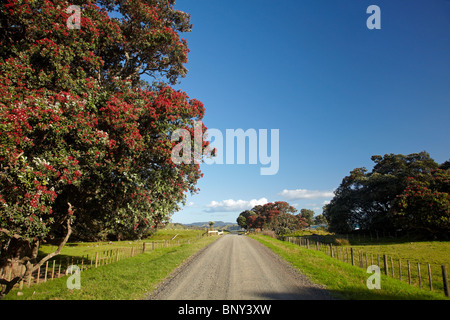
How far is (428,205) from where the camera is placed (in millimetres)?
35219

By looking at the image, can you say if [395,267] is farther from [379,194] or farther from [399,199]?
[379,194]

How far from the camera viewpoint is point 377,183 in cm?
4778

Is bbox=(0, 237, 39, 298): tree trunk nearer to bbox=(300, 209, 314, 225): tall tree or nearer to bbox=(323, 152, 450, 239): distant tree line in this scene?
bbox=(323, 152, 450, 239): distant tree line

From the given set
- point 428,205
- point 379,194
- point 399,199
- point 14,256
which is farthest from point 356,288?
point 379,194

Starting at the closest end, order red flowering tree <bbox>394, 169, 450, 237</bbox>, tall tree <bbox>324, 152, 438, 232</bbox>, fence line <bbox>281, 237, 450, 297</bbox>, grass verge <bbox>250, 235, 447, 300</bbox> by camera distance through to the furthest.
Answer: grass verge <bbox>250, 235, 447, 300</bbox> < fence line <bbox>281, 237, 450, 297</bbox> < red flowering tree <bbox>394, 169, 450, 237</bbox> < tall tree <bbox>324, 152, 438, 232</bbox>

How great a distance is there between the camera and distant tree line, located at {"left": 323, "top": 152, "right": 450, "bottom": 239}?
35375mm

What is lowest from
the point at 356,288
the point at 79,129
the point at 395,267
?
the point at 395,267

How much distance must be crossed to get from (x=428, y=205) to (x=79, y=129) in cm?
4539

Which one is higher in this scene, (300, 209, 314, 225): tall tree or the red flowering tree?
the red flowering tree

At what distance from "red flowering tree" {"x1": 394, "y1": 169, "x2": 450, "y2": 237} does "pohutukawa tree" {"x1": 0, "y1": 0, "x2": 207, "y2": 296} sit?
38006mm

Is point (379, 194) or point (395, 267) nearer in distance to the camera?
point (395, 267)

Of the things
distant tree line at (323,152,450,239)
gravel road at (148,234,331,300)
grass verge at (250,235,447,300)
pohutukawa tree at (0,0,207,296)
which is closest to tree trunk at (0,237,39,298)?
pohutukawa tree at (0,0,207,296)

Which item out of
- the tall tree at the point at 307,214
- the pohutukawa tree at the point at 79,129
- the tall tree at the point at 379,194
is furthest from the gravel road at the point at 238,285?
the tall tree at the point at 307,214
